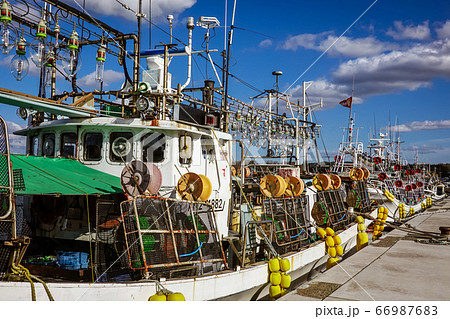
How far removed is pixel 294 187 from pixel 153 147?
14.5ft

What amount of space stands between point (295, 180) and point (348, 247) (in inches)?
199

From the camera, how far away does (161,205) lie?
21.3 ft

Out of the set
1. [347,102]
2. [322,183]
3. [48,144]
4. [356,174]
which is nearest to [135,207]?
[48,144]

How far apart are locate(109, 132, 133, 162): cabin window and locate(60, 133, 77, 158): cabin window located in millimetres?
1003

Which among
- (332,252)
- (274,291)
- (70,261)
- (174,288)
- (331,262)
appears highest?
(70,261)

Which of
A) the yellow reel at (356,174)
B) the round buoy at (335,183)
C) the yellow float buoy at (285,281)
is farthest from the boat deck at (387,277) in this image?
the yellow reel at (356,174)

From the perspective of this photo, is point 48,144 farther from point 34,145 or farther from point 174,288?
point 174,288

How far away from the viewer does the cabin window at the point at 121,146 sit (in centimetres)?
843

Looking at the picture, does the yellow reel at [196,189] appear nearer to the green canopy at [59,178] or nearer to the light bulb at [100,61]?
the green canopy at [59,178]

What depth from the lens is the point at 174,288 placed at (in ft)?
19.5

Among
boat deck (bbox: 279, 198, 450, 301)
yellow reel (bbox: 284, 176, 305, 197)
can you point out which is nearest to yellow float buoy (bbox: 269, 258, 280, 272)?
boat deck (bbox: 279, 198, 450, 301)

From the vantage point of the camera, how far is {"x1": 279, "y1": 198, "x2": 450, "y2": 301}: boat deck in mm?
6195

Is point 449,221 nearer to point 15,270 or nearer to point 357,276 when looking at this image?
point 357,276

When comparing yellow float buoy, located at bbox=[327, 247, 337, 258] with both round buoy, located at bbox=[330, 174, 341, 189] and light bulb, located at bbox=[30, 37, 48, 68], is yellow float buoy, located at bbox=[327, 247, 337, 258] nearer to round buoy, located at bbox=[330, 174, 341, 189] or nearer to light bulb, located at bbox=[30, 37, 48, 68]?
round buoy, located at bbox=[330, 174, 341, 189]
